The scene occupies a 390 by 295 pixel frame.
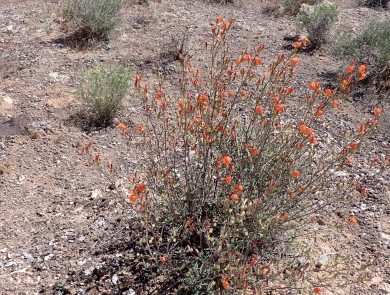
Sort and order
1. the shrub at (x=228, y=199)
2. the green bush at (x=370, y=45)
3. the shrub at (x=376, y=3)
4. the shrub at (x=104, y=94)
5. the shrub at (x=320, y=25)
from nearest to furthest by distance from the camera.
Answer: the shrub at (x=228, y=199)
the shrub at (x=104, y=94)
the green bush at (x=370, y=45)
the shrub at (x=320, y=25)
the shrub at (x=376, y=3)

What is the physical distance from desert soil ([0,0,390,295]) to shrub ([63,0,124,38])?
25 centimetres

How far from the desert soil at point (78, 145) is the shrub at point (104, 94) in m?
0.17

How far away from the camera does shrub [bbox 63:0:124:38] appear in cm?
614

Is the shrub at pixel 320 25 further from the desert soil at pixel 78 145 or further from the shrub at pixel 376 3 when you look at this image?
the shrub at pixel 376 3

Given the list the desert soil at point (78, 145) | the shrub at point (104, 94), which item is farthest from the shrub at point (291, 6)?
the shrub at point (104, 94)

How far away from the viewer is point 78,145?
421cm

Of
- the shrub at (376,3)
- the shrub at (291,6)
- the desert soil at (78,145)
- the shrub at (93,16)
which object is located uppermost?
the shrub at (376,3)

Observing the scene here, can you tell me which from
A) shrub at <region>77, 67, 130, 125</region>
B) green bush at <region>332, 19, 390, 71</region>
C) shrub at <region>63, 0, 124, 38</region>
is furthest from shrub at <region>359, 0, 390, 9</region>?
shrub at <region>77, 67, 130, 125</region>

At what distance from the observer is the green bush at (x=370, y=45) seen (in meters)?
5.42

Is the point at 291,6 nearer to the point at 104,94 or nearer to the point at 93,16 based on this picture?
the point at 93,16

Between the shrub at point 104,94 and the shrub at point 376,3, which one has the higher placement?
the shrub at point 376,3

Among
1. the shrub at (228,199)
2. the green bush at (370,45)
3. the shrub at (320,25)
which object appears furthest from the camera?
the shrub at (320,25)

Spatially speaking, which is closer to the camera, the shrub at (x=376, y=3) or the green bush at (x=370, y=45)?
the green bush at (x=370, y=45)

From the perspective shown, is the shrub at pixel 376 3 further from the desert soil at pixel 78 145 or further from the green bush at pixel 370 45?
the green bush at pixel 370 45
